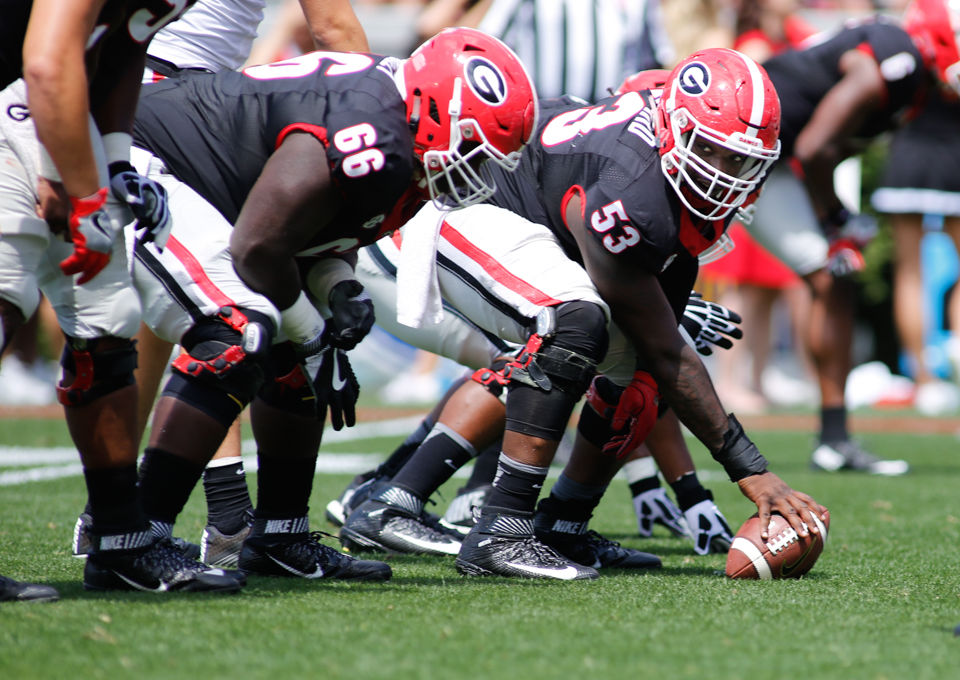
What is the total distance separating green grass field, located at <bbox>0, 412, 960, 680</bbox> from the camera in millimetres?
2123

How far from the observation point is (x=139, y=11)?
2.63m

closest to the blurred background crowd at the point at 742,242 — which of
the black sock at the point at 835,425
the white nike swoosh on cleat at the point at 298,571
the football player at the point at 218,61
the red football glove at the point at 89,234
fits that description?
the football player at the point at 218,61

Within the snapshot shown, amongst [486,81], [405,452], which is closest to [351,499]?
[405,452]

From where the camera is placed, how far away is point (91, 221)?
7.90 feet

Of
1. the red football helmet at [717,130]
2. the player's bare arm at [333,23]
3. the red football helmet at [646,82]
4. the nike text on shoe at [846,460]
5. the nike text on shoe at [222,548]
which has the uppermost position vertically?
the player's bare arm at [333,23]

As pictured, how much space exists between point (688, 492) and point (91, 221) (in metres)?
2.20

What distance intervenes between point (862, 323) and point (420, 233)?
10.4 metres

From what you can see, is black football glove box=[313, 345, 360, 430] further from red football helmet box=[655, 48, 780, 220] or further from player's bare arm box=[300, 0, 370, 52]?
player's bare arm box=[300, 0, 370, 52]

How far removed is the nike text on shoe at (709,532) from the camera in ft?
12.4

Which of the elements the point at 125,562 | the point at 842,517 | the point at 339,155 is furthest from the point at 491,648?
the point at 842,517

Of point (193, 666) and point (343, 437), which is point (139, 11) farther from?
point (343, 437)

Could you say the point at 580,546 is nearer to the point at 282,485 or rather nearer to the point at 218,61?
the point at 282,485

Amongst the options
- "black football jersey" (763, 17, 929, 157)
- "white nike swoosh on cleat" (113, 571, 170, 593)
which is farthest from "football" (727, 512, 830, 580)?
"black football jersey" (763, 17, 929, 157)

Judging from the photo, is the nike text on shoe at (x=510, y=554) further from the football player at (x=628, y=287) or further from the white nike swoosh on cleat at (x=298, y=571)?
the white nike swoosh on cleat at (x=298, y=571)
